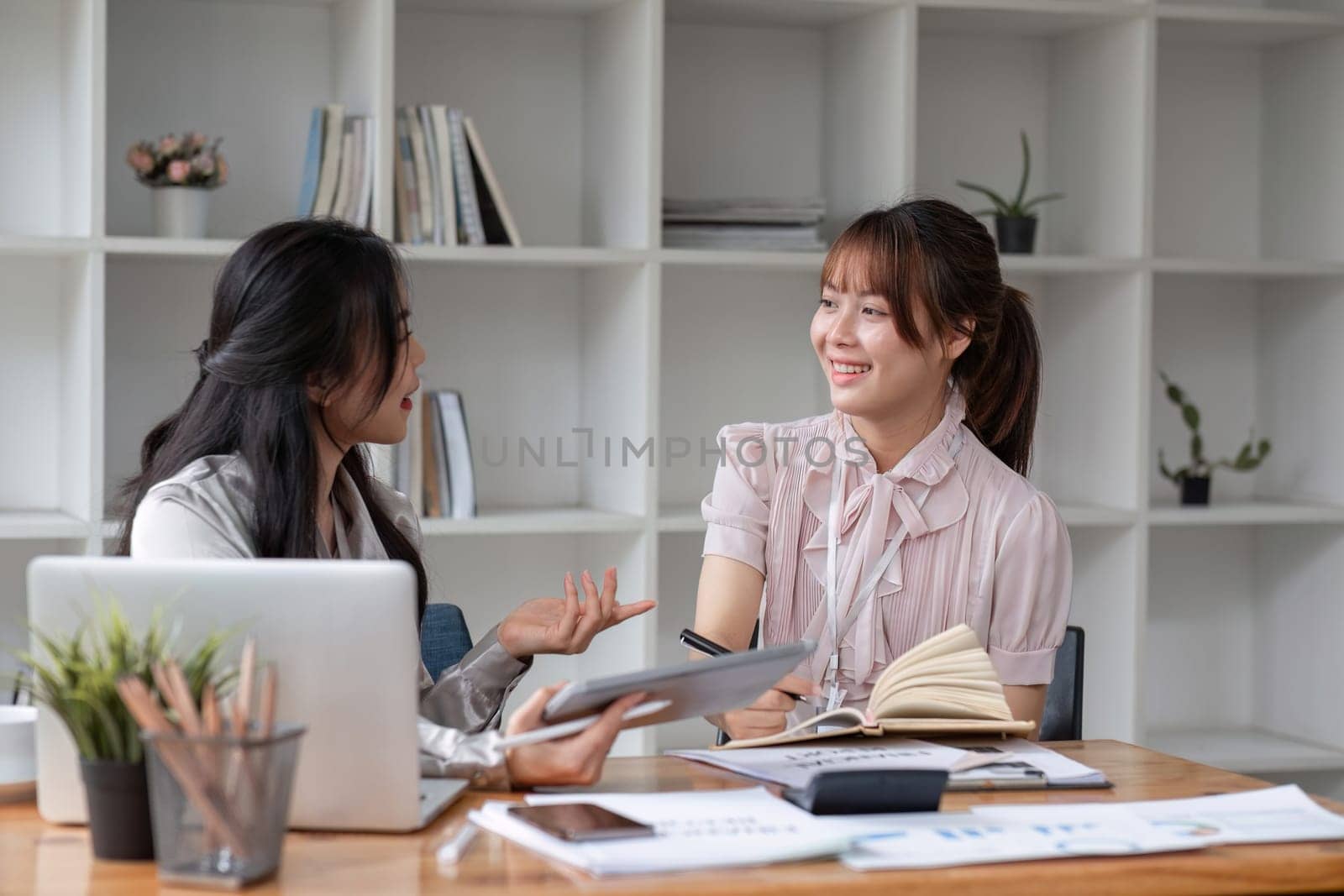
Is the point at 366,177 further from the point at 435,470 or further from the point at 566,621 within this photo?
the point at 566,621

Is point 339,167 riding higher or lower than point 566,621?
higher

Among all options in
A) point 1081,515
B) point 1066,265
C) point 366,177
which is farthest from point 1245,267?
point 366,177

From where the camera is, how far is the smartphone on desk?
122 cm

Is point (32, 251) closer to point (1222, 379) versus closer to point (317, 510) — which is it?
point (317, 510)

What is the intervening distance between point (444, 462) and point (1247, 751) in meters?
1.86

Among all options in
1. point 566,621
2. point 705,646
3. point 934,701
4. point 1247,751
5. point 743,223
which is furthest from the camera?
point 1247,751

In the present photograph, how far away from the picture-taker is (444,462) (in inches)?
113

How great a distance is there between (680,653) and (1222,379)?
142 centimetres

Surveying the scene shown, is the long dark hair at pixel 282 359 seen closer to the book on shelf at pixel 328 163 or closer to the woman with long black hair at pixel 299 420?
the woman with long black hair at pixel 299 420

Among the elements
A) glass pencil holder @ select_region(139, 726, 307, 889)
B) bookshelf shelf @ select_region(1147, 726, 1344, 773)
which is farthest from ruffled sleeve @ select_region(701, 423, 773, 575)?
bookshelf shelf @ select_region(1147, 726, 1344, 773)

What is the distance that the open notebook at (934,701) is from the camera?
1586 millimetres

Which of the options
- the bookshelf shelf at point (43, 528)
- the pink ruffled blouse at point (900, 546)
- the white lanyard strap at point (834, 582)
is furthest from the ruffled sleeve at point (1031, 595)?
the bookshelf shelf at point (43, 528)

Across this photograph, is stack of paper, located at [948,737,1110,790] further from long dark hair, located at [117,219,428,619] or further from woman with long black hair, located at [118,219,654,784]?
long dark hair, located at [117,219,428,619]

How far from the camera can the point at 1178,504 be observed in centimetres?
342
